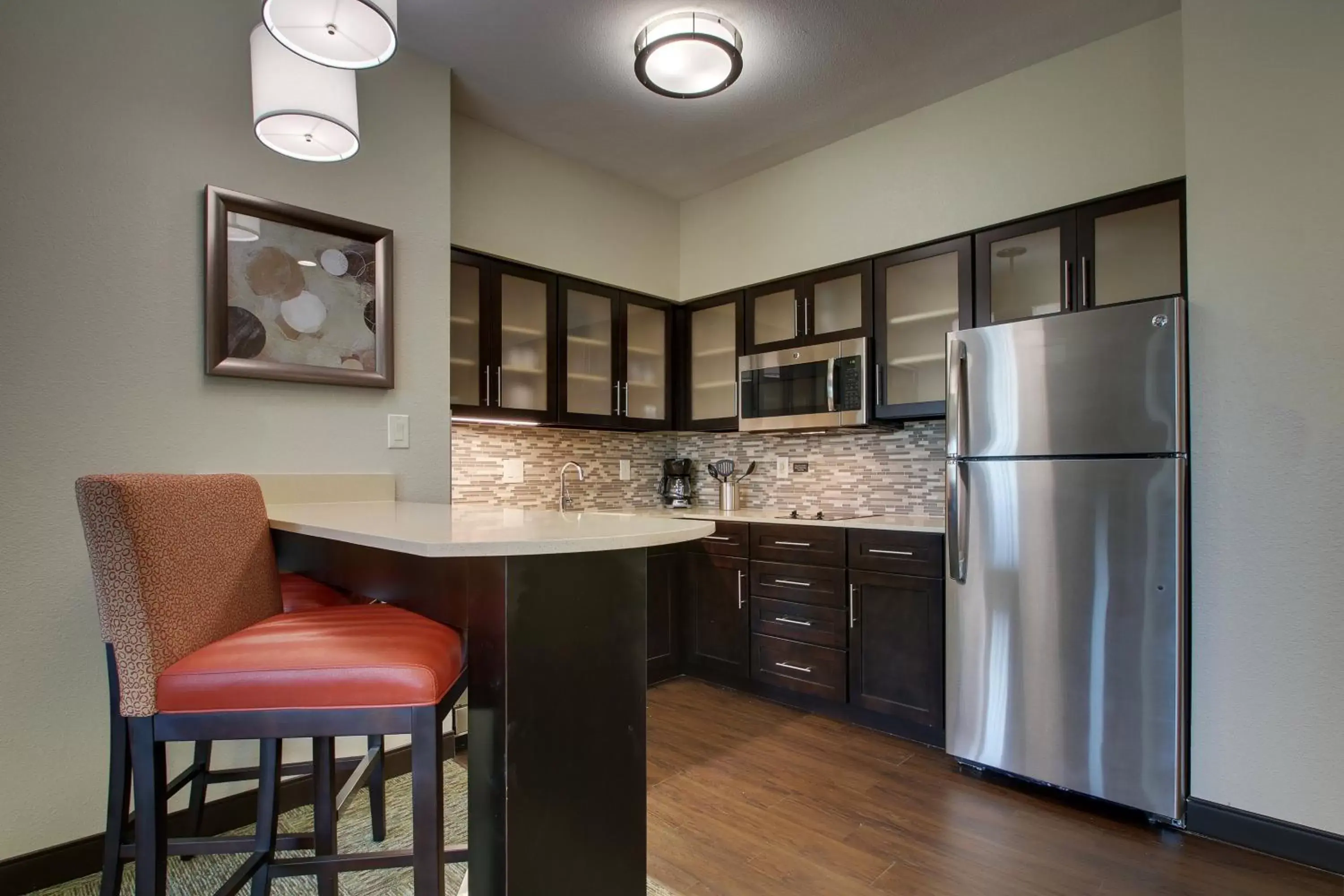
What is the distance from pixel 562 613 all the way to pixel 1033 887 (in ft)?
5.06

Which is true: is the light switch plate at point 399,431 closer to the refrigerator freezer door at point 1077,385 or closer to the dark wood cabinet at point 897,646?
the dark wood cabinet at point 897,646

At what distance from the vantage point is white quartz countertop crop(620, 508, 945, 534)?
279cm

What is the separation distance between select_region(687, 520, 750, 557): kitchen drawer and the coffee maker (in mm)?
506

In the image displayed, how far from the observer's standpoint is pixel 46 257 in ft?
5.82

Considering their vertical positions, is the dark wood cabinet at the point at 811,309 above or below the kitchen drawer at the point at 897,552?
above

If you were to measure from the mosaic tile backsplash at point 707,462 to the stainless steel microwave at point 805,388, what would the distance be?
0.97 feet

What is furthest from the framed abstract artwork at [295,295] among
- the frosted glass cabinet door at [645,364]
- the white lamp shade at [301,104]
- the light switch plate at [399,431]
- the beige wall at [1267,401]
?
the beige wall at [1267,401]

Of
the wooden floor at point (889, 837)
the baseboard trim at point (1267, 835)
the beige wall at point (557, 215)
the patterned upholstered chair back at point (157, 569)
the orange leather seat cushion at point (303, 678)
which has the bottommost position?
the wooden floor at point (889, 837)

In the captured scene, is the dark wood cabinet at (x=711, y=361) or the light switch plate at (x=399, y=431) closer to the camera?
the light switch plate at (x=399, y=431)

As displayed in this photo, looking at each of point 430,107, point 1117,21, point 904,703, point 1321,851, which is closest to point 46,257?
point 430,107

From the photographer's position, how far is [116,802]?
135cm

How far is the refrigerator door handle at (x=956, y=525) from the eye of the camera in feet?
7.92

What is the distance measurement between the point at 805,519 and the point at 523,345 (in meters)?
1.62

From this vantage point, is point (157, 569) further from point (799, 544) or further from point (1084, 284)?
point (1084, 284)
